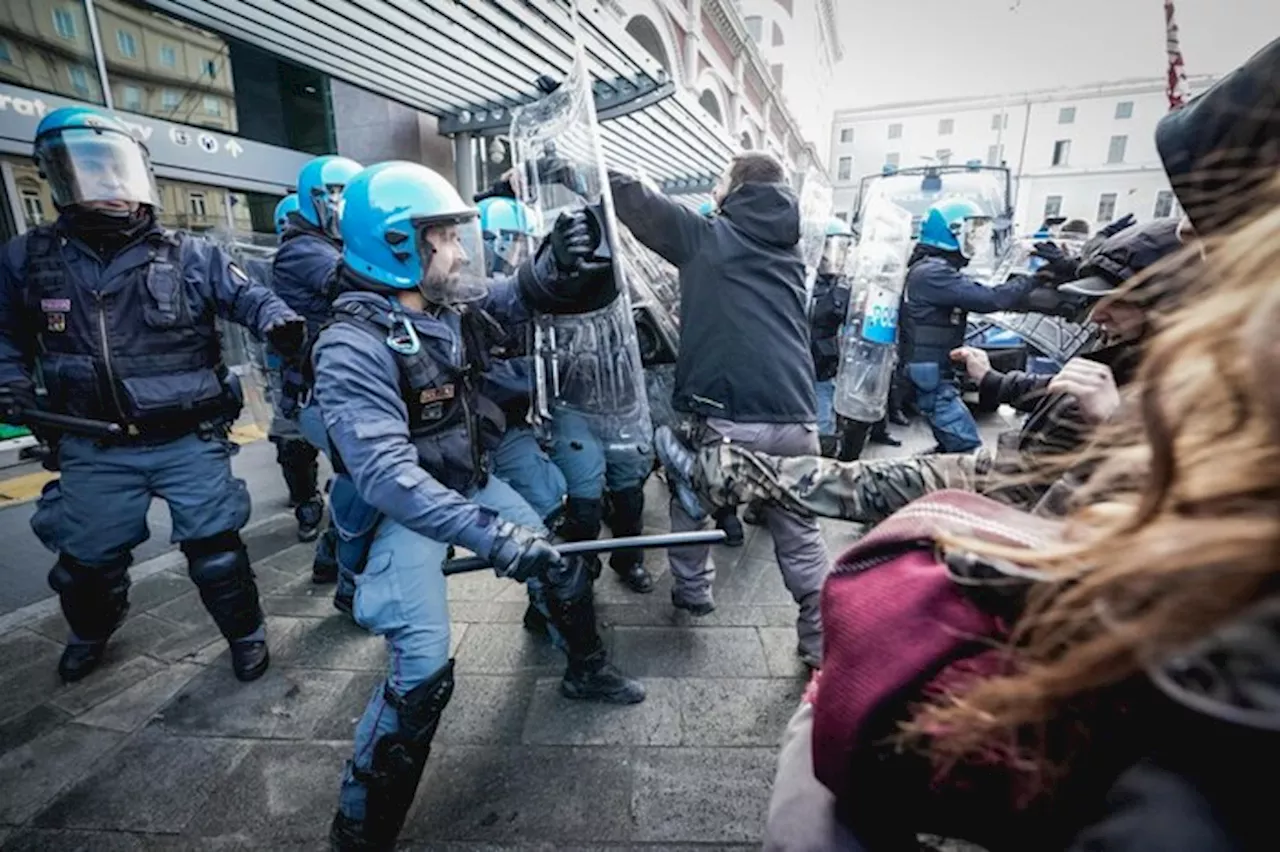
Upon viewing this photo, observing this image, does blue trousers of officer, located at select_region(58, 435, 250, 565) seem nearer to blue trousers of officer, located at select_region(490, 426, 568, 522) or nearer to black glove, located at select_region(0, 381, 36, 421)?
black glove, located at select_region(0, 381, 36, 421)

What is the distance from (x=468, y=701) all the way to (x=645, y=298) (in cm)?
→ 213

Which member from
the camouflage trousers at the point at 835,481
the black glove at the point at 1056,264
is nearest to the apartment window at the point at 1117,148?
the black glove at the point at 1056,264

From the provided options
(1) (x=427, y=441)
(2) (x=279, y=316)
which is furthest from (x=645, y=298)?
(2) (x=279, y=316)

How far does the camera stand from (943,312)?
14.5ft

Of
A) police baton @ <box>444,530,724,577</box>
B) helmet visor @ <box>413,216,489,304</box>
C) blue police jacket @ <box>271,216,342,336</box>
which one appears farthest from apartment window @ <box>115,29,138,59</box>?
police baton @ <box>444,530,724,577</box>

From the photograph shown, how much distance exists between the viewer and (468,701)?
2555 mm

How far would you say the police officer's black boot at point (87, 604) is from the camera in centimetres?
262

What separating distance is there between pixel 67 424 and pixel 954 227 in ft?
18.3

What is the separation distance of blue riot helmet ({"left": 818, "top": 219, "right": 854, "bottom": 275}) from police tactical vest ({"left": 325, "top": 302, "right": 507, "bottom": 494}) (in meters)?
3.68

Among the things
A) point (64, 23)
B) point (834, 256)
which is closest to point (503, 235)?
point (834, 256)

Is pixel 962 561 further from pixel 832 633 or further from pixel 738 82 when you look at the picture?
pixel 738 82

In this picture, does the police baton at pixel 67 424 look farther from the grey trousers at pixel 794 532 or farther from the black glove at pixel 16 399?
the grey trousers at pixel 794 532

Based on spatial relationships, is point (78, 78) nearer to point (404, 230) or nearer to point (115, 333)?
point (115, 333)

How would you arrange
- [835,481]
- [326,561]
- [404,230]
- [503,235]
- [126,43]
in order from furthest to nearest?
[126,43]
[503,235]
[326,561]
[404,230]
[835,481]
